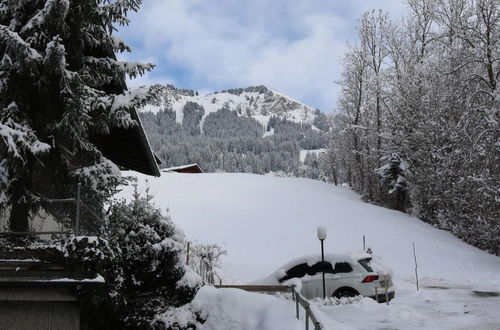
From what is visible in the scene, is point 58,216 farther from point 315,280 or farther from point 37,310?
point 315,280

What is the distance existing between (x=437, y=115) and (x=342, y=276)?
21890 millimetres

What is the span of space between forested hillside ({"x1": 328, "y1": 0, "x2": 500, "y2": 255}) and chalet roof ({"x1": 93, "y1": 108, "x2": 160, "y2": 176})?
50.2 ft

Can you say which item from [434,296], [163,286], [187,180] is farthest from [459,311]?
[187,180]

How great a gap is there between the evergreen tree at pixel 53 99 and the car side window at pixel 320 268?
292 inches

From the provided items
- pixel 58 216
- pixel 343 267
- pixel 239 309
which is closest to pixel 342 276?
pixel 343 267

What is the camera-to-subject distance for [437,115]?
33656mm

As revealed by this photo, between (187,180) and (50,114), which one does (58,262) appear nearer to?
(50,114)

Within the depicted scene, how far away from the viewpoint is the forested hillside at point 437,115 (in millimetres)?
25344

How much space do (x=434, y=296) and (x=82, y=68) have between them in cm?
1406

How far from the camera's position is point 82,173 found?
10.0 m

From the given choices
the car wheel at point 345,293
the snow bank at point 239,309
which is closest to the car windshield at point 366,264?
the car wheel at point 345,293

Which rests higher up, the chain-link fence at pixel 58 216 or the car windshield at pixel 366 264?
the chain-link fence at pixel 58 216

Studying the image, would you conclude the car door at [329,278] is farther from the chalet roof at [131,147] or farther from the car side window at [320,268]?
the chalet roof at [131,147]

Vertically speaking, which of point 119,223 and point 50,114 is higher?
point 50,114
